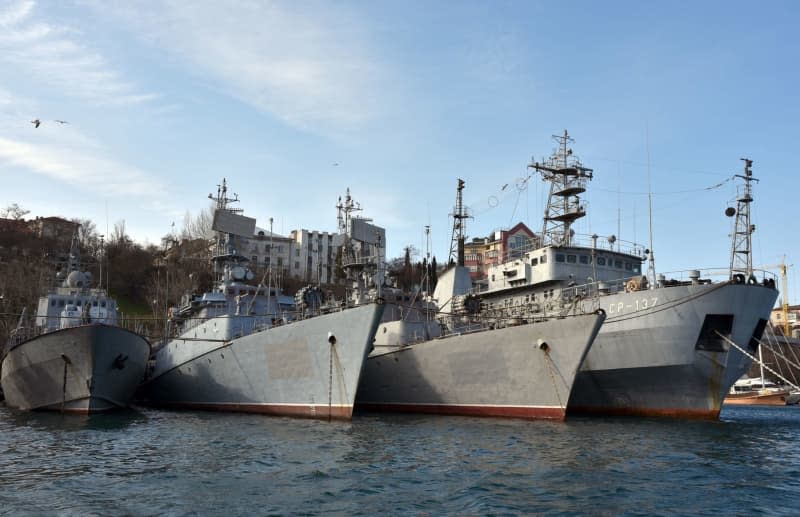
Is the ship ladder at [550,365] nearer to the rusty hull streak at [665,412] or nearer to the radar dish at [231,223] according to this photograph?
the rusty hull streak at [665,412]

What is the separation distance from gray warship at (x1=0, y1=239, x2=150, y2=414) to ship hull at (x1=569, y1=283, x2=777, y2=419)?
16.9m

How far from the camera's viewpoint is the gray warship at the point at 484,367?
62.9 feet

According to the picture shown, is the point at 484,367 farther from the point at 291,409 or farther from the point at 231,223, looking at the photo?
the point at 231,223

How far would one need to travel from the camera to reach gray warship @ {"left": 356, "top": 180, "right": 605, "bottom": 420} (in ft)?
62.9

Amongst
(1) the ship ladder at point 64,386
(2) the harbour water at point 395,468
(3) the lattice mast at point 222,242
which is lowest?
(2) the harbour water at point 395,468

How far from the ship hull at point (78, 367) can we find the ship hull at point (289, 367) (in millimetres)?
2567

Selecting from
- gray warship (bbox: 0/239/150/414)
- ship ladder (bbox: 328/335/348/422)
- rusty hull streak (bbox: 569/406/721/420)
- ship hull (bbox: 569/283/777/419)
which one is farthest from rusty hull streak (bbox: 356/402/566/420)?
gray warship (bbox: 0/239/150/414)

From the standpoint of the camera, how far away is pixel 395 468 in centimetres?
1248

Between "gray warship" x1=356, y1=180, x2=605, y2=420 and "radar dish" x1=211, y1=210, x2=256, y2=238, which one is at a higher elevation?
"radar dish" x1=211, y1=210, x2=256, y2=238

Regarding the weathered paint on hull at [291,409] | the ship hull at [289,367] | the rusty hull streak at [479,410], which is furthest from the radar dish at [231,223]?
the rusty hull streak at [479,410]

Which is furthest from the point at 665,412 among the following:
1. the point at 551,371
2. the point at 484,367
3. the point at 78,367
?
the point at 78,367

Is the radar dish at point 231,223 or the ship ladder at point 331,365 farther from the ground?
the radar dish at point 231,223

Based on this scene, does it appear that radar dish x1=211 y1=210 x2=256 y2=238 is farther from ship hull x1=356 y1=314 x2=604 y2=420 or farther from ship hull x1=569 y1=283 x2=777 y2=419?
ship hull x1=569 y1=283 x2=777 y2=419

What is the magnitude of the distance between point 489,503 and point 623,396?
47.5 feet
